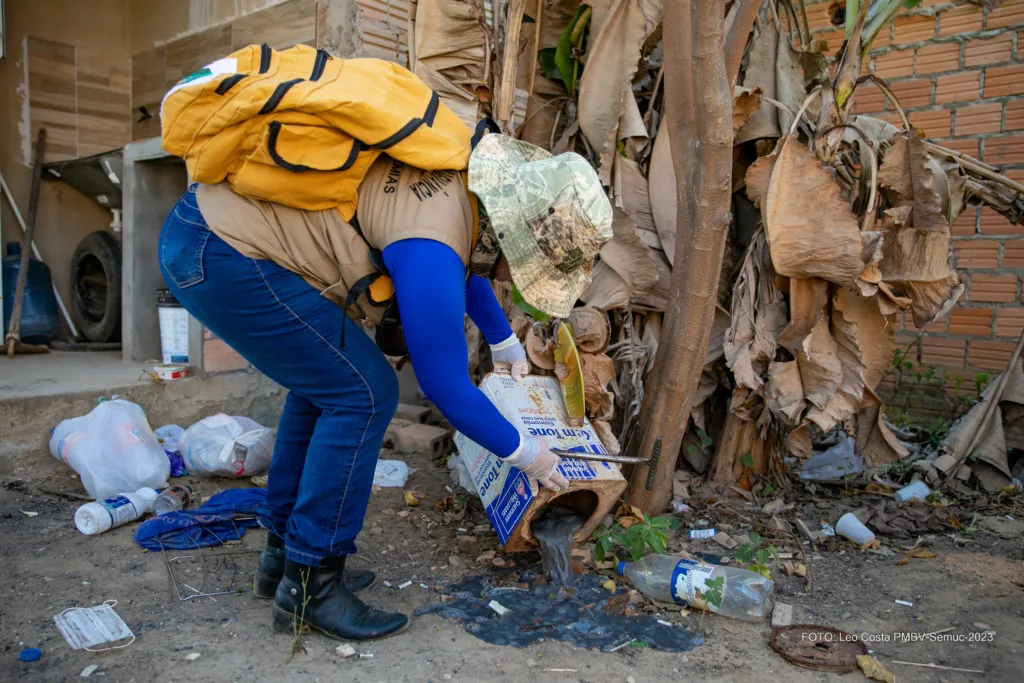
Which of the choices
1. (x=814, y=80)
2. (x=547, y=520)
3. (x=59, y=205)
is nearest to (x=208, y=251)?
(x=547, y=520)

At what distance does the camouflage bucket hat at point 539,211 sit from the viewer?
6.17 feet

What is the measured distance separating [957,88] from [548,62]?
278 cm

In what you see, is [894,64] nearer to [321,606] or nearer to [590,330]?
[590,330]

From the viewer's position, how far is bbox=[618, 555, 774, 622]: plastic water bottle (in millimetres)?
2492

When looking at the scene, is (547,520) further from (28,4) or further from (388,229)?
(28,4)

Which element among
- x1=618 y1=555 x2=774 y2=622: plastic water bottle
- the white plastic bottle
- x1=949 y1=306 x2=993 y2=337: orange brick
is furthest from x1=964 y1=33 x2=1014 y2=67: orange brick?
the white plastic bottle

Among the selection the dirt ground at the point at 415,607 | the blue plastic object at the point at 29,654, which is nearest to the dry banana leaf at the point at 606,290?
the dirt ground at the point at 415,607

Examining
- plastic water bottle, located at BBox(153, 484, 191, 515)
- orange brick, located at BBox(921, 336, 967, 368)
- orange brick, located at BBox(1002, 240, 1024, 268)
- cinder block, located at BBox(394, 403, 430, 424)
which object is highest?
orange brick, located at BBox(1002, 240, 1024, 268)

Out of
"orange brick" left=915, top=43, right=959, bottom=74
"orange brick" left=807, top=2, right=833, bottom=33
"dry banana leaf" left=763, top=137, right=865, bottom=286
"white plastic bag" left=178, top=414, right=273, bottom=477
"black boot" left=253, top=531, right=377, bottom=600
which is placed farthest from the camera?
"orange brick" left=807, top=2, right=833, bottom=33

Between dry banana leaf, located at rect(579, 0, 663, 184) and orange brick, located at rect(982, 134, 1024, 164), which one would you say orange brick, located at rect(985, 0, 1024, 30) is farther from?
dry banana leaf, located at rect(579, 0, 663, 184)

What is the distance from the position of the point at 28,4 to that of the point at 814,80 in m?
5.19

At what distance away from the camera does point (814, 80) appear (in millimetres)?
3820

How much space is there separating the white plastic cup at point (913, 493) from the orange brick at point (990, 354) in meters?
1.75

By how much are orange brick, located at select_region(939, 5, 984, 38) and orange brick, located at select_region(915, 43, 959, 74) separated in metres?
0.08
